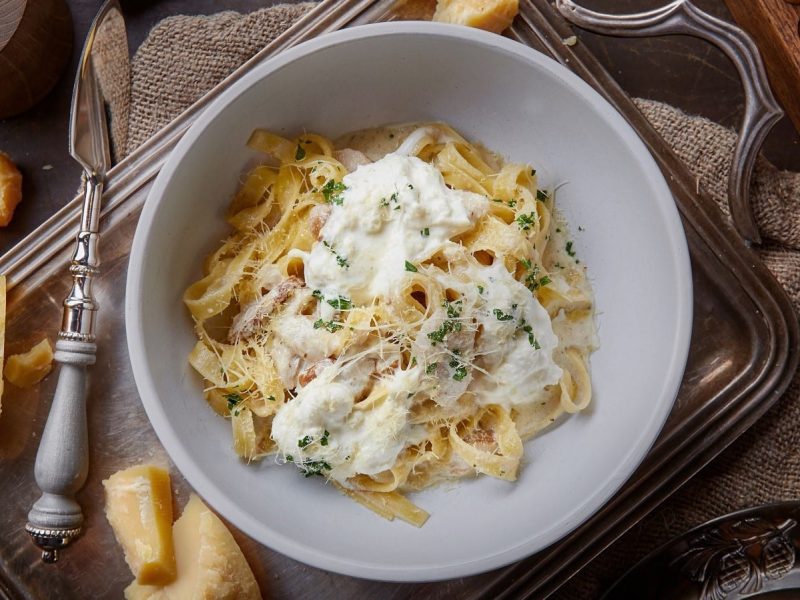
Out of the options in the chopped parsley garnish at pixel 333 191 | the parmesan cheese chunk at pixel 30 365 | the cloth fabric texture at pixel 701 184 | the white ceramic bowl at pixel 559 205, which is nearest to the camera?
the white ceramic bowl at pixel 559 205

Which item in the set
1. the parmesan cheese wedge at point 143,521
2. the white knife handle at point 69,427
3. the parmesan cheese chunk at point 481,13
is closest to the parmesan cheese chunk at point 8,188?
the white knife handle at point 69,427

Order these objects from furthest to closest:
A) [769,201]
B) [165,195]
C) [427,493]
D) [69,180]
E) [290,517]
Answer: [69,180], [769,201], [427,493], [290,517], [165,195]

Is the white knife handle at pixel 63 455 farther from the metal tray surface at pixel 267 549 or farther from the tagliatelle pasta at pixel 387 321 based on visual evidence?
the tagliatelle pasta at pixel 387 321

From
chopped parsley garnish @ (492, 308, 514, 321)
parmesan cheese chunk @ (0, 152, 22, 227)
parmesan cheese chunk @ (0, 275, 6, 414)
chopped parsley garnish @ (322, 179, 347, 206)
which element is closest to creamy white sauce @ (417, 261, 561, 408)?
chopped parsley garnish @ (492, 308, 514, 321)

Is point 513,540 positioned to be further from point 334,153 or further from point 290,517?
point 334,153

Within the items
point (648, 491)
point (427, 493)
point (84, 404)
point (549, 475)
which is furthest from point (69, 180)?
point (648, 491)
